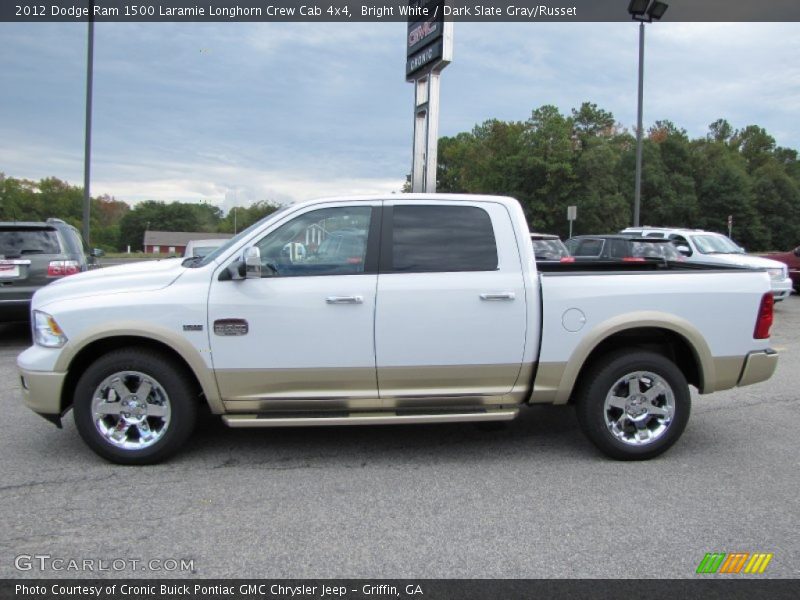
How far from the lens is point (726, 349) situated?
4652 millimetres

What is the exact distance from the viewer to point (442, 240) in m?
4.54

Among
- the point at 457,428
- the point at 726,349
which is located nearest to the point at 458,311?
the point at 457,428

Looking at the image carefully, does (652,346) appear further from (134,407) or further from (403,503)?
(134,407)

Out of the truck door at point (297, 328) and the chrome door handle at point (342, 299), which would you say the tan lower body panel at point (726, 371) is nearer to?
the truck door at point (297, 328)

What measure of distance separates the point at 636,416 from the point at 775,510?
1.06 meters

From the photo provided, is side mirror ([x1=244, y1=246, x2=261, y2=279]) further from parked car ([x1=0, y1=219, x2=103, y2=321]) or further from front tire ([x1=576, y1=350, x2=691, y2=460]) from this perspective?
parked car ([x1=0, y1=219, x2=103, y2=321])

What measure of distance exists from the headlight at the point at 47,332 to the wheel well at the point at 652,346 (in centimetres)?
366

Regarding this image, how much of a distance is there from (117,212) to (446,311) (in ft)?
448

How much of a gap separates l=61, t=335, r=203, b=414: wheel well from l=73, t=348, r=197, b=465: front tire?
2.0 inches

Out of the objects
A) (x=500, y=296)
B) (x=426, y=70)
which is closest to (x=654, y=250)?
(x=426, y=70)

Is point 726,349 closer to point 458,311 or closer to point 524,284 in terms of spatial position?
point 524,284

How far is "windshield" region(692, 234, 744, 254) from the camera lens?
15.3m

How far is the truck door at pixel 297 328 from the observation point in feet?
14.1

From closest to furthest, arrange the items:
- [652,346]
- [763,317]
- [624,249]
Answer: [763,317], [652,346], [624,249]
